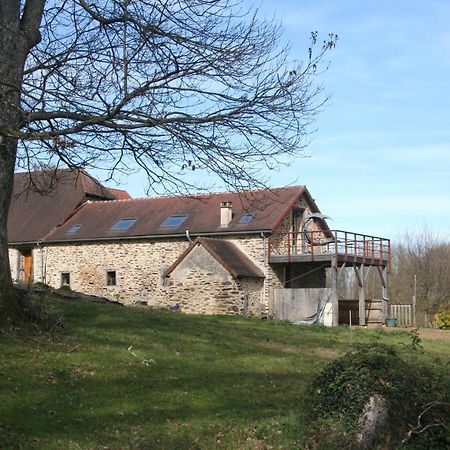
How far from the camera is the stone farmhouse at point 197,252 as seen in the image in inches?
1101

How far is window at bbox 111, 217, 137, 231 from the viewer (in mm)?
32094

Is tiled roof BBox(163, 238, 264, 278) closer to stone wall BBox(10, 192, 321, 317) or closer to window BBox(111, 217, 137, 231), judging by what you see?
stone wall BBox(10, 192, 321, 317)

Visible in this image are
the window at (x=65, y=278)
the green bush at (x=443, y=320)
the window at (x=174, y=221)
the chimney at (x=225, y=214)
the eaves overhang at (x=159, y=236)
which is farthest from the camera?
the window at (x=65, y=278)

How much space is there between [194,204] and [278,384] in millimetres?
22477

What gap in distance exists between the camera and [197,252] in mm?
28266

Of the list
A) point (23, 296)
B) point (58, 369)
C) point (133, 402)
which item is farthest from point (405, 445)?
point (23, 296)

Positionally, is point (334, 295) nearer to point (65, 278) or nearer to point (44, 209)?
point (65, 278)

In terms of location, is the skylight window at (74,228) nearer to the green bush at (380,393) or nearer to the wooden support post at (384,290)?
the wooden support post at (384,290)

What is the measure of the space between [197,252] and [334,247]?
5.72m

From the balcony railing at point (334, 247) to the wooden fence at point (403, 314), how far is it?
7.51 feet

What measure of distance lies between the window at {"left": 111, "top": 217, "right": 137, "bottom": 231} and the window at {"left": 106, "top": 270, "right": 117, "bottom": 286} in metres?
2.05

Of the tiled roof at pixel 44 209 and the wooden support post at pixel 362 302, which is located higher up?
the tiled roof at pixel 44 209

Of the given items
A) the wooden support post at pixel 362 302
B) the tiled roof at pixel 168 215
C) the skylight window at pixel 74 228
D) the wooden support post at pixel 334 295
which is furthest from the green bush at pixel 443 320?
the skylight window at pixel 74 228

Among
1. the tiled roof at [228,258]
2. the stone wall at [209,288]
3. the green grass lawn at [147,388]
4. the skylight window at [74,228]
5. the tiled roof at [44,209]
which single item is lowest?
the green grass lawn at [147,388]
